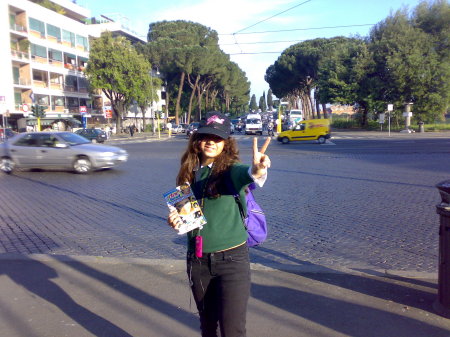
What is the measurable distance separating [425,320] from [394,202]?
17.0 feet

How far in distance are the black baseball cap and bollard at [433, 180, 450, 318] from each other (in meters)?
2.08

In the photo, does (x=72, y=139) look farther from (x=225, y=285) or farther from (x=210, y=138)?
(x=225, y=285)

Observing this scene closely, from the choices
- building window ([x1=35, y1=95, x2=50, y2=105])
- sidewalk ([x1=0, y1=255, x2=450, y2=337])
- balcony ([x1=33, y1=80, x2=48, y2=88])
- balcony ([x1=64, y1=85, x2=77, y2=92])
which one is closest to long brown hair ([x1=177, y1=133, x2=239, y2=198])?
sidewalk ([x1=0, y1=255, x2=450, y2=337])

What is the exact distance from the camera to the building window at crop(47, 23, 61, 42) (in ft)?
164

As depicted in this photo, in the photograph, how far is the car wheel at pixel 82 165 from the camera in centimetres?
1419

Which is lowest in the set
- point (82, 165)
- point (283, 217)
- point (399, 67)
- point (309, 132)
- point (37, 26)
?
point (283, 217)

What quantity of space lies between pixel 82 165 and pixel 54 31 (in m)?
43.8

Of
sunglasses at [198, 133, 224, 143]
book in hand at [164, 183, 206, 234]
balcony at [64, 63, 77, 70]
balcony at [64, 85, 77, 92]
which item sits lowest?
book in hand at [164, 183, 206, 234]

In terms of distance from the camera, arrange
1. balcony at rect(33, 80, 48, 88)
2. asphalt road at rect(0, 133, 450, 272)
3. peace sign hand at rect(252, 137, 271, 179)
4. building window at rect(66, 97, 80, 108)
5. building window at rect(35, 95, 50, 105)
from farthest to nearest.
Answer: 1. building window at rect(66, 97, 80, 108)
2. building window at rect(35, 95, 50, 105)
3. balcony at rect(33, 80, 48, 88)
4. asphalt road at rect(0, 133, 450, 272)
5. peace sign hand at rect(252, 137, 271, 179)

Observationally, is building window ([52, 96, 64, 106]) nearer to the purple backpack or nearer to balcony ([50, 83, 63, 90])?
balcony ([50, 83, 63, 90])

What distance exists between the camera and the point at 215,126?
2.49 metres

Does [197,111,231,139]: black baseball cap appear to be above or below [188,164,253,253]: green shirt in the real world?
above

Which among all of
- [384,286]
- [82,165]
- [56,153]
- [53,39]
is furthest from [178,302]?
[53,39]

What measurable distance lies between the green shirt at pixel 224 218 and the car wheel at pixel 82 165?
12516mm
